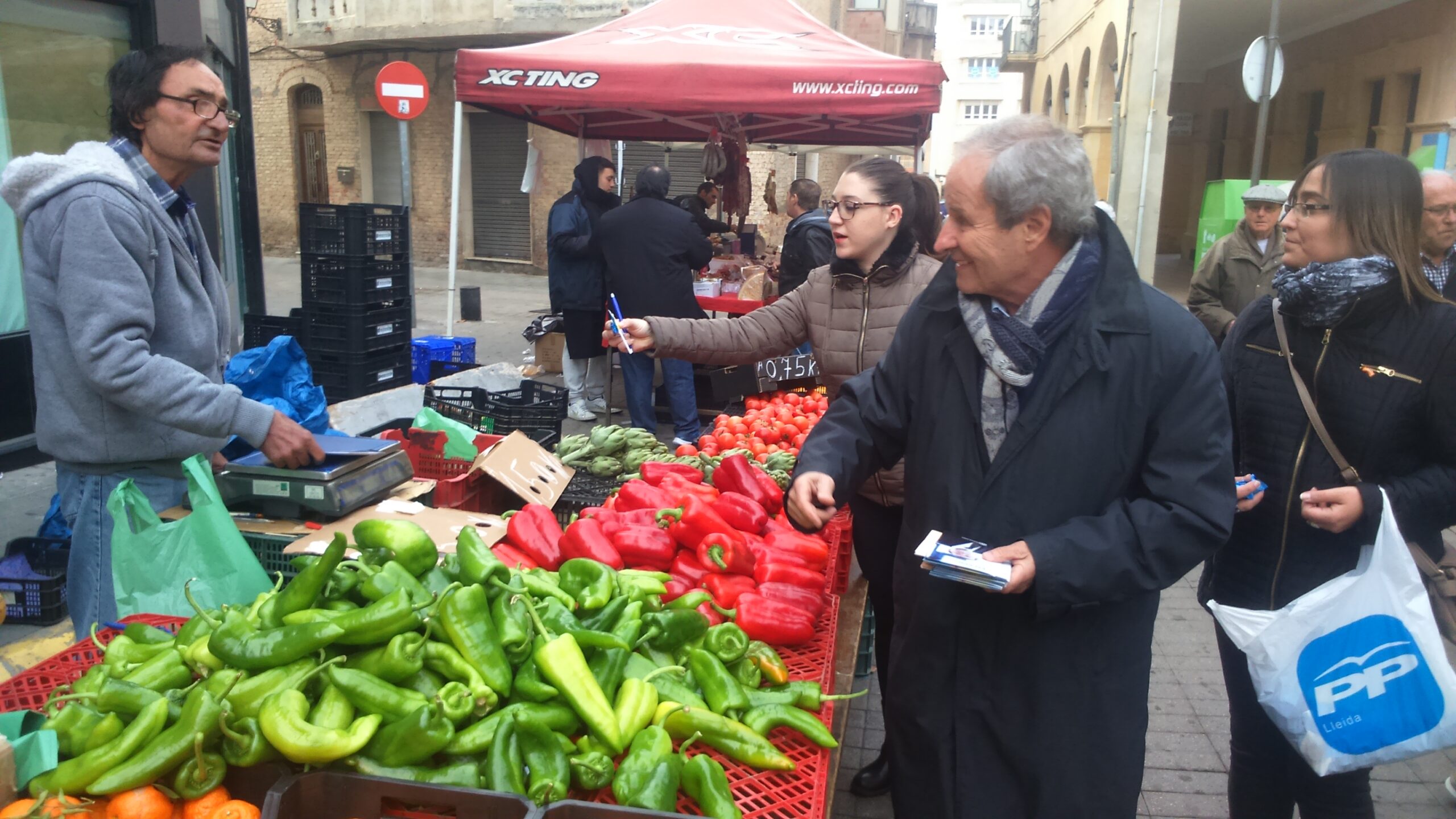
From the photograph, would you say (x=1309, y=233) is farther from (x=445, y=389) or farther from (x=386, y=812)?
(x=445, y=389)

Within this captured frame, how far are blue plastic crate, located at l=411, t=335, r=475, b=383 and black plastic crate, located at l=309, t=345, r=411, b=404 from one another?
148 cm

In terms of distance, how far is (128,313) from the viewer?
8.56 ft

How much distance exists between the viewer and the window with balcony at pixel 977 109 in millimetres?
81250

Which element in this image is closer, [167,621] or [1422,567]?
[167,621]

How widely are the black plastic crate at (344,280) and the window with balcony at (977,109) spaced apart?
3161 inches

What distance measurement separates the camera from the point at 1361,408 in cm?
256

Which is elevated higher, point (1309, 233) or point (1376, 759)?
point (1309, 233)

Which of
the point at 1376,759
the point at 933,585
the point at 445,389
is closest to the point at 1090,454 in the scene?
the point at 933,585

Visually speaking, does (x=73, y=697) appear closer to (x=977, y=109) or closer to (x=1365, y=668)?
(x=1365, y=668)

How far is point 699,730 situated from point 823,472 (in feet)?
2.15

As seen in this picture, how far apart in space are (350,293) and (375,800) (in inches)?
227

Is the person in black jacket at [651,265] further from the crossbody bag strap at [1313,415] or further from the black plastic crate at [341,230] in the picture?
the crossbody bag strap at [1313,415]

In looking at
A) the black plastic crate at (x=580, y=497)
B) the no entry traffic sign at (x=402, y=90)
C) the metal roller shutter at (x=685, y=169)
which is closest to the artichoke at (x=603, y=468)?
the black plastic crate at (x=580, y=497)

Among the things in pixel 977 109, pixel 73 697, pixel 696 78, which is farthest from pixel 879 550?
pixel 977 109
